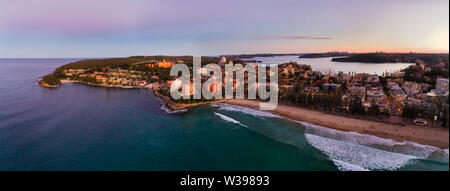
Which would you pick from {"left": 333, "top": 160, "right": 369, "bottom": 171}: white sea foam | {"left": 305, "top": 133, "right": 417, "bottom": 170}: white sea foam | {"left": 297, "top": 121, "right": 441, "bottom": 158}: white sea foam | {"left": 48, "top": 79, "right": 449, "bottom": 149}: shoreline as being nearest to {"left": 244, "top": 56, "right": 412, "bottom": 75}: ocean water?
{"left": 48, "top": 79, "right": 449, "bottom": 149}: shoreline

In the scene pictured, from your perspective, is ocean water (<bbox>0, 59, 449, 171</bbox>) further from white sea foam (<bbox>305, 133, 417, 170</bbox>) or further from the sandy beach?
the sandy beach

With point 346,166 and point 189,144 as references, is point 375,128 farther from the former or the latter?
point 189,144

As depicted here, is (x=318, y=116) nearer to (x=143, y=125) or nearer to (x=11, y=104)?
(x=143, y=125)

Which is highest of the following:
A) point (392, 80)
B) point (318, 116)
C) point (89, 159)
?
point (392, 80)

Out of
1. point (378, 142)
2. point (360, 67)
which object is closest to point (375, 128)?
point (378, 142)

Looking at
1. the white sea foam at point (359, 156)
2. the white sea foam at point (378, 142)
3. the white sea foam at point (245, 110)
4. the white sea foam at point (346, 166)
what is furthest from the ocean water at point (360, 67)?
the white sea foam at point (346, 166)
